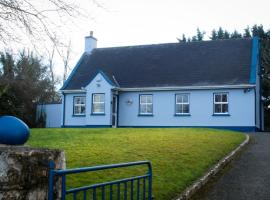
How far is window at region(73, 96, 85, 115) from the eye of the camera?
31.7 m

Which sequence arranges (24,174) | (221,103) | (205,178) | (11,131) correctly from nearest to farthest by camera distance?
(24,174) → (11,131) → (205,178) → (221,103)

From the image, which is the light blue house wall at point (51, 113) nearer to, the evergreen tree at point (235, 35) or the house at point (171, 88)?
the house at point (171, 88)

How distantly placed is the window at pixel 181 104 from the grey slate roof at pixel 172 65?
850 mm

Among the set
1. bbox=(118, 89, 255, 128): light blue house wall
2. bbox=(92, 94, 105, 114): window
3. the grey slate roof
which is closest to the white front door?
bbox=(118, 89, 255, 128): light blue house wall

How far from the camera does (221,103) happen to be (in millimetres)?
27516

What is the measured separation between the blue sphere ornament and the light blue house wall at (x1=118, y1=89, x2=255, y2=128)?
2238 centimetres

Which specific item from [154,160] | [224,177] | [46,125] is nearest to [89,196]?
[154,160]

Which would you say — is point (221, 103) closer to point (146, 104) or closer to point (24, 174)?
point (146, 104)

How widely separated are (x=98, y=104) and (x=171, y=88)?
5.54m

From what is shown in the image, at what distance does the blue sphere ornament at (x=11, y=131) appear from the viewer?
6.00 metres

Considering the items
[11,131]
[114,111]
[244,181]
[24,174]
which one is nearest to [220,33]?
[114,111]

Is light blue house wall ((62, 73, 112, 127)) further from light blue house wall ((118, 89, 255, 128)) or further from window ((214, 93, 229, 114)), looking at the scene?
window ((214, 93, 229, 114))

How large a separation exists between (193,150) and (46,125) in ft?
78.1

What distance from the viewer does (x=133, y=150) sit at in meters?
12.3
